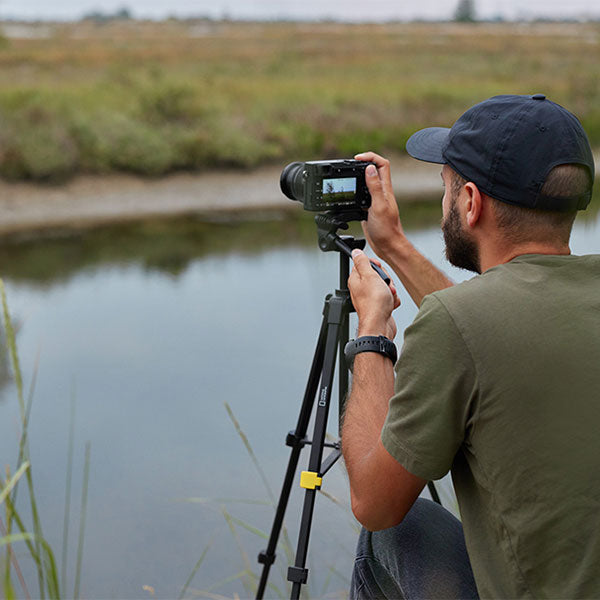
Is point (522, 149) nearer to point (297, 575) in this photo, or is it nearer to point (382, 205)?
point (382, 205)

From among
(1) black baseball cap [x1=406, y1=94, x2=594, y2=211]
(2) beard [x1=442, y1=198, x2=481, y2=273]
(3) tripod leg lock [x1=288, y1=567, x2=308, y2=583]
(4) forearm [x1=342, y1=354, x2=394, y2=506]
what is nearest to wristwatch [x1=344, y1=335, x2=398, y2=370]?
(4) forearm [x1=342, y1=354, x2=394, y2=506]

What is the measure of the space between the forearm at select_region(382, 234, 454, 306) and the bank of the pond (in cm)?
614

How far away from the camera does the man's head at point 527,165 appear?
1.01 meters

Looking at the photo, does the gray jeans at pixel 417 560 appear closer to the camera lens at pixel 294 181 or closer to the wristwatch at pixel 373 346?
the wristwatch at pixel 373 346

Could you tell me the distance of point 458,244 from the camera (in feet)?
3.67

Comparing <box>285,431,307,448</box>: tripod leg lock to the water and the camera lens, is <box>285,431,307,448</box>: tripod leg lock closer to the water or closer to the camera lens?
the water

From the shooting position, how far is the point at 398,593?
45.7 inches

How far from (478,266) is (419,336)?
0.72 feet

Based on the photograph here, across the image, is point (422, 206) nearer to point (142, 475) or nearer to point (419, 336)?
point (142, 475)

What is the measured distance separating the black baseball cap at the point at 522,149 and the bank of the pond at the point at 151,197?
6578 mm

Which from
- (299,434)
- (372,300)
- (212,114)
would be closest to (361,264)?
(372,300)

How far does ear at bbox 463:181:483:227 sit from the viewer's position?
1059 millimetres

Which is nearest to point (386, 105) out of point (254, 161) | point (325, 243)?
point (254, 161)

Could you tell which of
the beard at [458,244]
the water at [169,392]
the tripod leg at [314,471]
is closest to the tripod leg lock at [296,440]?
the tripod leg at [314,471]
